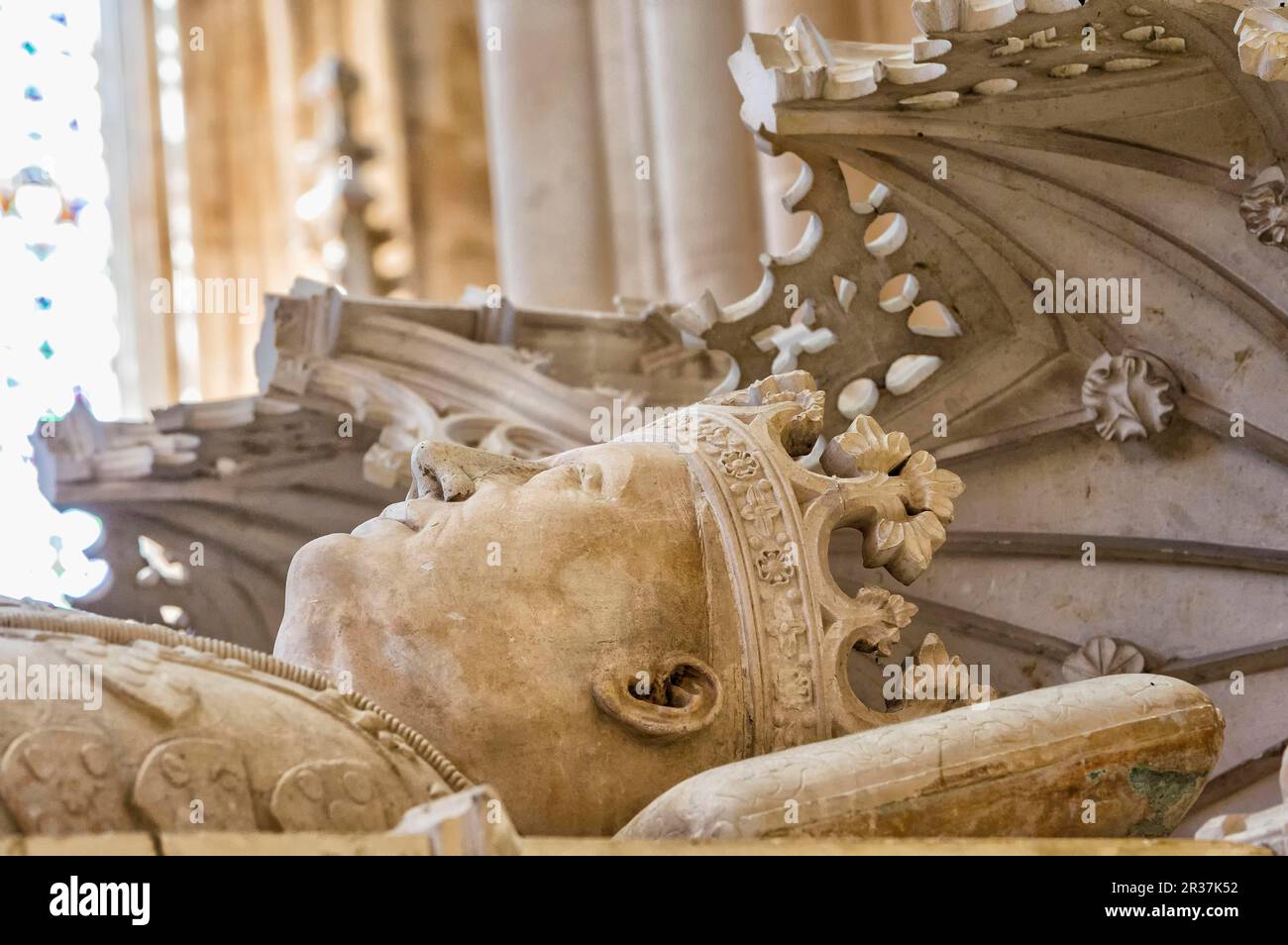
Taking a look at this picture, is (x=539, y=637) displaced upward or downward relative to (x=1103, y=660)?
upward

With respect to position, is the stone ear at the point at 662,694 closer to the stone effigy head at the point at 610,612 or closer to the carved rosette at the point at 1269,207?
the stone effigy head at the point at 610,612

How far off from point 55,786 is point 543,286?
20.8 feet

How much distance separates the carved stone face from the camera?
2953 millimetres

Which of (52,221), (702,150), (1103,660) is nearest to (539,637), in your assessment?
(1103,660)

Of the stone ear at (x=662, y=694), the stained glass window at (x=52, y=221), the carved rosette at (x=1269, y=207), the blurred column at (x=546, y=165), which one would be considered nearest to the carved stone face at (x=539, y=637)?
the stone ear at (x=662, y=694)

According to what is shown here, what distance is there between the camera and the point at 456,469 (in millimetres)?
3270

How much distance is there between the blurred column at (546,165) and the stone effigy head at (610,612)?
5320 millimetres

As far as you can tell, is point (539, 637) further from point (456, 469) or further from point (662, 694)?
point (456, 469)

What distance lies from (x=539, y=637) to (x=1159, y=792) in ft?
3.16

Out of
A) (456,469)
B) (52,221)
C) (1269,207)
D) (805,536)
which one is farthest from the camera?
(52,221)

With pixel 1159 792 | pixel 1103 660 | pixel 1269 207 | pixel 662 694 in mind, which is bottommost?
pixel 1103 660

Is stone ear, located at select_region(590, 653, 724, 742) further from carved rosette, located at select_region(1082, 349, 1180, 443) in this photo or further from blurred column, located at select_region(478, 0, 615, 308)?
blurred column, located at select_region(478, 0, 615, 308)

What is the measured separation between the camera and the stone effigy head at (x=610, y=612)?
2.96 meters

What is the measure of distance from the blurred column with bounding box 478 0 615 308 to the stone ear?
552 cm
